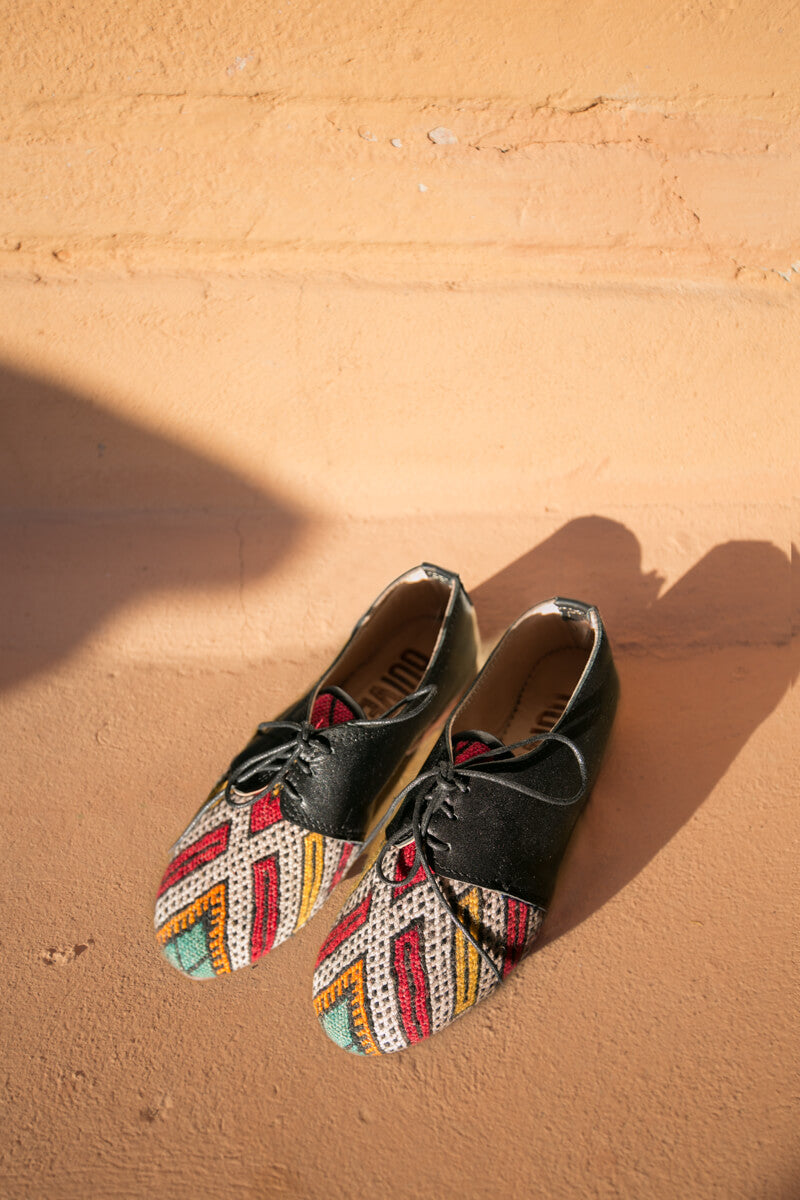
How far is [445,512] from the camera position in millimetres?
1444

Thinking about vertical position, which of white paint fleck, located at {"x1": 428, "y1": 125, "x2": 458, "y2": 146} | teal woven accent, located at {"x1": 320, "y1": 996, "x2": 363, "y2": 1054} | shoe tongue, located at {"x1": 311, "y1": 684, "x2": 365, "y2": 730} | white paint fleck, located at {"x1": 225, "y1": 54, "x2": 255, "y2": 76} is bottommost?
teal woven accent, located at {"x1": 320, "y1": 996, "x2": 363, "y2": 1054}

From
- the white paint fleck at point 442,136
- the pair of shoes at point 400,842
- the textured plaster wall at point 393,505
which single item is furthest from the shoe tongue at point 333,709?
the white paint fleck at point 442,136

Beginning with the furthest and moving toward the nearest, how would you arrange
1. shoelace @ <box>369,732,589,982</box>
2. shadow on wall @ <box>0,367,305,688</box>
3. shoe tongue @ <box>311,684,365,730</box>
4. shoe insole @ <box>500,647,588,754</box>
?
shadow on wall @ <box>0,367,305,688</box>, shoe insole @ <box>500,647,588,754</box>, shoe tongue @ <box>311,684,365,730</box>, shoelace @ <box>369,732,589,982</box>

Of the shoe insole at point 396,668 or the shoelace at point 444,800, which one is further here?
the shoe insole at point 396,668

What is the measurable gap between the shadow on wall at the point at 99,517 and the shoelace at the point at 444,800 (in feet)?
2.10

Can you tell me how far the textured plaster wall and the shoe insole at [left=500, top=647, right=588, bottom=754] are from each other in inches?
5.3

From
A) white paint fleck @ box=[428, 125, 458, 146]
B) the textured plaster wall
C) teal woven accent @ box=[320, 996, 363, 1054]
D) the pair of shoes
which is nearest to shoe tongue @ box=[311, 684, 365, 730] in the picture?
the pair of shoes

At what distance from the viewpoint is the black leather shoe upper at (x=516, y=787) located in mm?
931

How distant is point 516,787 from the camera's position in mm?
934

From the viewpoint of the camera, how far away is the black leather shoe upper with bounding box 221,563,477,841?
100 cm

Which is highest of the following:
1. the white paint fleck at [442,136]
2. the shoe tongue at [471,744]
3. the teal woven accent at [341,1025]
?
the white paint fleck at [442,136]

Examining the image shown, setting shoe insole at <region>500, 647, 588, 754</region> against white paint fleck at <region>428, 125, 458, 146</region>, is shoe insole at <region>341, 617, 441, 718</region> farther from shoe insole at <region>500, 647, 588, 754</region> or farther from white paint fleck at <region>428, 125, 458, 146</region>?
white paint fleck at <region>428, 125, 458, 146</region>

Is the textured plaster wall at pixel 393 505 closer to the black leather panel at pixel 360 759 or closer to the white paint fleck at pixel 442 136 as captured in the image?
the white paint fleck at pixel 442 136

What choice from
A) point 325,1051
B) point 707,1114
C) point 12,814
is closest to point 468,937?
point 325,1051
